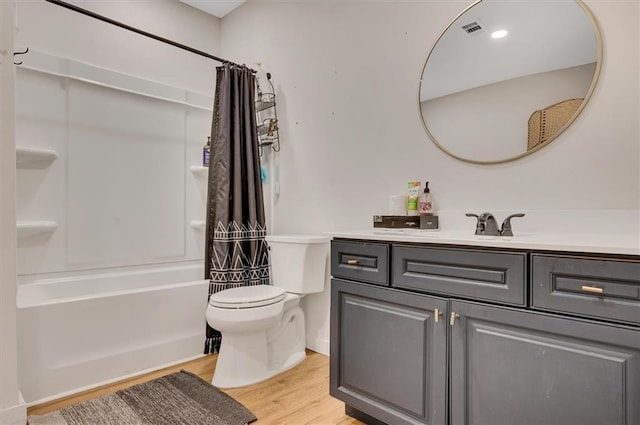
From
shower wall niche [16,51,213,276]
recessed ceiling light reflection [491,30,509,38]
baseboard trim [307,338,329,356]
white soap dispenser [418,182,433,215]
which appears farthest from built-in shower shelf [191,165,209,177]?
recessed ceiling light reflection [491,30,509,38]

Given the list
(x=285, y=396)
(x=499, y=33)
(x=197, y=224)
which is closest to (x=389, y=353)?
(x=285, y=396)

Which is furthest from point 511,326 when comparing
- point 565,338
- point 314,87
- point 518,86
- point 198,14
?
point 198,14

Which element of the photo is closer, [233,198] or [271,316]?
[271,316]

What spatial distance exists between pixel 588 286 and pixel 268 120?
7.74ft

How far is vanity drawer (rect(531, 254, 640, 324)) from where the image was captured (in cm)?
97

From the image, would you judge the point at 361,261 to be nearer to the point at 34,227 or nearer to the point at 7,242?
the point at 7,242

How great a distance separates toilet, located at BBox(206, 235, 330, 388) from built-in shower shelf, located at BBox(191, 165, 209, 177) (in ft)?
3.86

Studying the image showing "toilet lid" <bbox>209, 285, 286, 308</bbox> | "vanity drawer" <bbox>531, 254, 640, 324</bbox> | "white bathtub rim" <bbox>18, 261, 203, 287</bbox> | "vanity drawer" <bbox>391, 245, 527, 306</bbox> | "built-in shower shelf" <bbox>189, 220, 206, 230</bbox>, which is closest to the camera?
"vanity drawer" <bbox>531, 254, 640, 324</bbox>

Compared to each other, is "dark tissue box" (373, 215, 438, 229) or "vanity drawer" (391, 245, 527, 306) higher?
"dark tissue box" (373, 215, 438, 229)

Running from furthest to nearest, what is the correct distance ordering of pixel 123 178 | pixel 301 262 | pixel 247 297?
pixel 123 178 → pixel 301 262 → pixel 247 297

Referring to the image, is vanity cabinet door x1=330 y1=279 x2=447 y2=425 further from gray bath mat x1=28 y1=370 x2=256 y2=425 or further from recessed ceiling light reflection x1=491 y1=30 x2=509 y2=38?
recessed ceiling light reflection x1=491 y1=30 x2=509 y2=38

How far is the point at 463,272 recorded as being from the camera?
1.28 meters

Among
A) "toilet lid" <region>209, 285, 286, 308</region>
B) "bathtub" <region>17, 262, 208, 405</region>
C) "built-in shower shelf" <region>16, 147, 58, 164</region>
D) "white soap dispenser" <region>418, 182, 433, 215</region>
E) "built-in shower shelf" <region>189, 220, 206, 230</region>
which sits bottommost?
"bathtub" <region>17, 262, 208, 405</region>

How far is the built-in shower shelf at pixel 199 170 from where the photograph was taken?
3.19 metres
